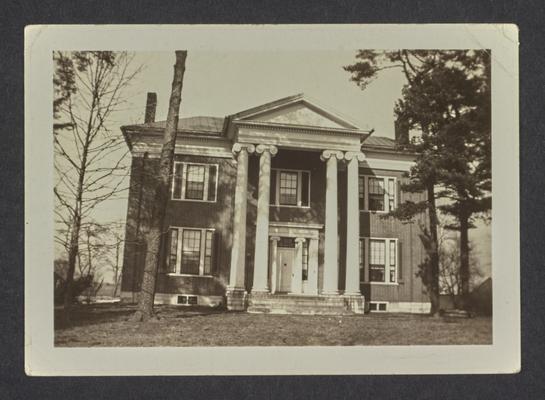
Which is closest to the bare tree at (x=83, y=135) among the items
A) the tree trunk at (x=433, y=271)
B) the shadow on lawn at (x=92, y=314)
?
the shadow on lawn at (x=92, y=314)

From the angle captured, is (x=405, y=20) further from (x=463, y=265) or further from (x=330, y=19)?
(x=463, y=265)

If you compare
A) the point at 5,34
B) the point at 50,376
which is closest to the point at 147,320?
the point at 50,376

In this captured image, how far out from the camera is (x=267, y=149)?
9578 millimetres

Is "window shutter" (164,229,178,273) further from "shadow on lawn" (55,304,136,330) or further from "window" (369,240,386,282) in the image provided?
"window" (369,240,386,282)

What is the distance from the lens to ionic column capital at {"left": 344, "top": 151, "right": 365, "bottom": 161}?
Answer: 9.75 metres

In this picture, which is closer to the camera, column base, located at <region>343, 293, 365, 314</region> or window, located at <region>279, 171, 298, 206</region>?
column base, located at <region>343, 293, 365, 314</region>

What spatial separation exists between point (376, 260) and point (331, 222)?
2.90 ft

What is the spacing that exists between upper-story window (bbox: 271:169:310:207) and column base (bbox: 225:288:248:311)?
5.10 feet

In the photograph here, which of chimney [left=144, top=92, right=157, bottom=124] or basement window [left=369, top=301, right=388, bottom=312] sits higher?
chimney [left=144, top=92, right=157, bottom=124]

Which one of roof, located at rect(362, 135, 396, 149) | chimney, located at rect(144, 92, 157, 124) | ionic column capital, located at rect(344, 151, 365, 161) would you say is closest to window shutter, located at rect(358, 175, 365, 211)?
ionic column capital, located at rect(344, 151, 365, 161)

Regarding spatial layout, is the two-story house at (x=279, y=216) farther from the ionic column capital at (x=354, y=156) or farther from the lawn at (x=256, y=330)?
the lawn at (x=256, y=330)

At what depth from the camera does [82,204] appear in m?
8.28

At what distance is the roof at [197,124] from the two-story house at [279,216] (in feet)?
0.05

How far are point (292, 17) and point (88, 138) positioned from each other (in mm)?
3036
